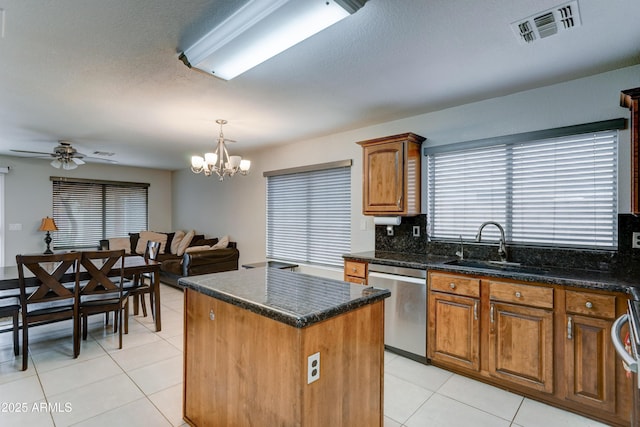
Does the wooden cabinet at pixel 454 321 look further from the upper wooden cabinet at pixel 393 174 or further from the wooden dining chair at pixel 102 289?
the wooden dining chair at pixel 102 289

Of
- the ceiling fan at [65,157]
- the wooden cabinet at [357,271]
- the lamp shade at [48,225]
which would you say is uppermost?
the ceiling fan at [65,157]

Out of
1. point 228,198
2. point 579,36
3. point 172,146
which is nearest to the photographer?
point 579,36

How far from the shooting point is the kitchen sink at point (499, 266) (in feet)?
8.16

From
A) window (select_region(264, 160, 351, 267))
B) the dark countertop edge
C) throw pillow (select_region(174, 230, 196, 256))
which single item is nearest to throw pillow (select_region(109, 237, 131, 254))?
throw pillow (select_region(174, 230, 196, 256))

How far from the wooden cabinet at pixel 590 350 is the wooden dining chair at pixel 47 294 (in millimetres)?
4005

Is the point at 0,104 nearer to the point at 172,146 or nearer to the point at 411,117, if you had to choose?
the point at 172,146

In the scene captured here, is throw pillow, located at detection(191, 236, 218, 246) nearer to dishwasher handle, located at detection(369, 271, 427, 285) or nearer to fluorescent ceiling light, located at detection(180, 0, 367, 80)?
dishwasher handle, located at detection(369, 271, 427, 285)

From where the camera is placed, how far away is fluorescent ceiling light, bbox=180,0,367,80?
152 centimetres

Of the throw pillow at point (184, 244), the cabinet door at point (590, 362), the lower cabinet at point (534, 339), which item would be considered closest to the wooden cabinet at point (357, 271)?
the lower cabinet at point (534, 339)

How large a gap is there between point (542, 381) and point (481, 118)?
2240mm

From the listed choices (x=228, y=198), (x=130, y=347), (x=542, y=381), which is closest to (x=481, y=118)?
(x=542, y=381)

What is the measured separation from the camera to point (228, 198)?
20.3 feet

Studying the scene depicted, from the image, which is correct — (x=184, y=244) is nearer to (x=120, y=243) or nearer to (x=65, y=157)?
(x=120, y=243)

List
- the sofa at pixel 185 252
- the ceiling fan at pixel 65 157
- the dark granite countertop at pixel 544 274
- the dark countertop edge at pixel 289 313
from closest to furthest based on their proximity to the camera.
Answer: the dark countertop edge at pixel 289 313, the dark granite countertop at pixel 544 274, the ceiling fan at pixel 65 157, the sofa at pixel 185 252
